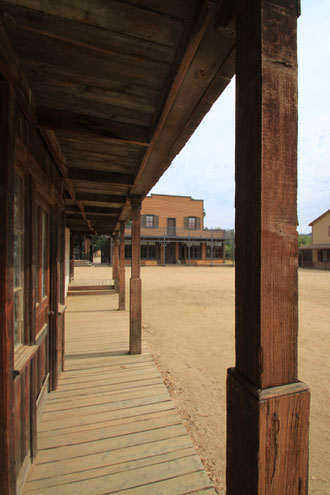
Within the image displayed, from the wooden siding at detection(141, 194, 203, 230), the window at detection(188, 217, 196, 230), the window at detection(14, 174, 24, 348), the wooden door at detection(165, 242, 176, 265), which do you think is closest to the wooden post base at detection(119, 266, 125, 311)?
the window at detection(14, 174, 24, 348)

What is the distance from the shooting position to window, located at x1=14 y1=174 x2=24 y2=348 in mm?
1830

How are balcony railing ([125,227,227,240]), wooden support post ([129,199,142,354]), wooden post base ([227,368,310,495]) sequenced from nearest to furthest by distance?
wooden post base ([227,368,310,495]) → wooden support post ([129,199,142,354]) → balcony railing ([125,227,227,240])

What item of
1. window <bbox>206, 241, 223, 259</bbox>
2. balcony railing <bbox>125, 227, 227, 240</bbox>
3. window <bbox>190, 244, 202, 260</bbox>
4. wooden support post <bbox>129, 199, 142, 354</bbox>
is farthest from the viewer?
window <bbox>206, 241, 223, 259</bbox>

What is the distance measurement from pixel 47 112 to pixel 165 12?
130 centimetres

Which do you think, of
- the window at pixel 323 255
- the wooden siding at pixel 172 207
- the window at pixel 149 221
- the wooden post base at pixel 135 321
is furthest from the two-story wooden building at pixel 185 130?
the window at pixel 323 255

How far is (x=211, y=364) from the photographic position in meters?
4.29

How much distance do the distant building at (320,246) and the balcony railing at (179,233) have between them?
9.81 m

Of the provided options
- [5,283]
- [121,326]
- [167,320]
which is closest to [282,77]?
[5,283]

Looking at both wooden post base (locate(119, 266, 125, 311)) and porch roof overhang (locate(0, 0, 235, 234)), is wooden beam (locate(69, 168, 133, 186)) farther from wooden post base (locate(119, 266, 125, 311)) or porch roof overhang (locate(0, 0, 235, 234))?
wooden post base (locate(119, 266, 125, 311))

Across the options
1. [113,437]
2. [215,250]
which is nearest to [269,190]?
[113,437]

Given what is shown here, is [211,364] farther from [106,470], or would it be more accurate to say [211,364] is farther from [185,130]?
[185,130]

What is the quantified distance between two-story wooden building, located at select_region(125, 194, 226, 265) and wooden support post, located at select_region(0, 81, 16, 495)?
25.0m

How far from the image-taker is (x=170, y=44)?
124 centimetres

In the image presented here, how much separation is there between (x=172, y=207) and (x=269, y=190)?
95.4ft
